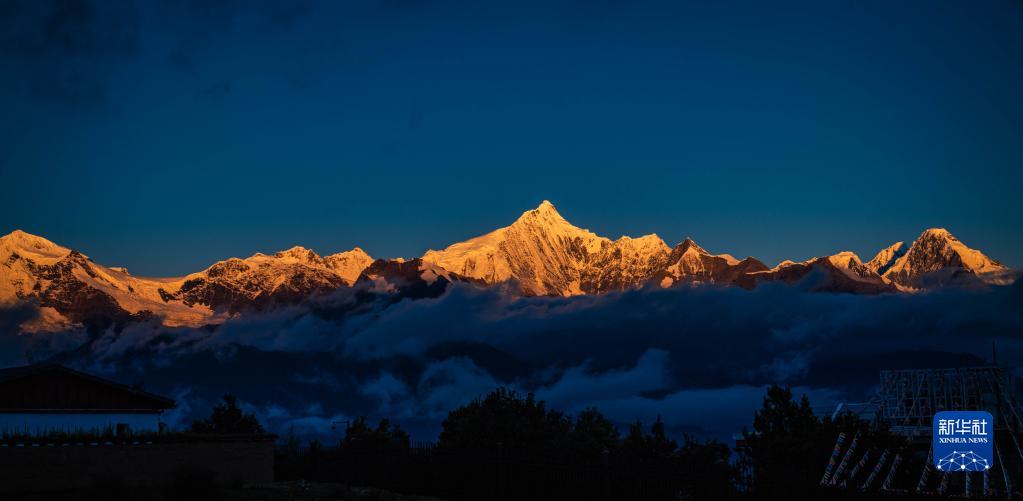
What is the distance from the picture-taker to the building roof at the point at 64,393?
137 feet

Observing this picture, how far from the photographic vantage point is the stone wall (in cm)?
3148

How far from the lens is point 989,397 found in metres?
69.2

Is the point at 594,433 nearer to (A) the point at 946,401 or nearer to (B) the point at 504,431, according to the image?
(B) the point at 504,431

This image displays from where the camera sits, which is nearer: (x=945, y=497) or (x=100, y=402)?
(x=945, y=497)

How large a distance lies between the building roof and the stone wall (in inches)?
381

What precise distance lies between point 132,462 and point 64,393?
11.1m

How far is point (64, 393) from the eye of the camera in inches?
1694

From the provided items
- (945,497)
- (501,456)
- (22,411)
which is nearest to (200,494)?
(501,456)

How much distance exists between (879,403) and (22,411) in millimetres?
52298

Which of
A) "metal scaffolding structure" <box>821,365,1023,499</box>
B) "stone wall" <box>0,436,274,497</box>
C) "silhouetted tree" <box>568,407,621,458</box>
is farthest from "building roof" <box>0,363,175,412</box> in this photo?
"metal scaffolding structure" <box>821,365,1023,499</box>

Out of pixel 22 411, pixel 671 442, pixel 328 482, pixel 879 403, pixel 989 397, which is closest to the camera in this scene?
pixel 328 482

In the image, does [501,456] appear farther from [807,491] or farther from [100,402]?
[100,402]

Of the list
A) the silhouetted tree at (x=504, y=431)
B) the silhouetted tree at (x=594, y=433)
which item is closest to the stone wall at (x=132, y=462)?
the silhouetted tree at (x=504, y=431)

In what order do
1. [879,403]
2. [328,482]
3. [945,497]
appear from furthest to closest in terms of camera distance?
[879,403] → [328,482] → [945,497]
